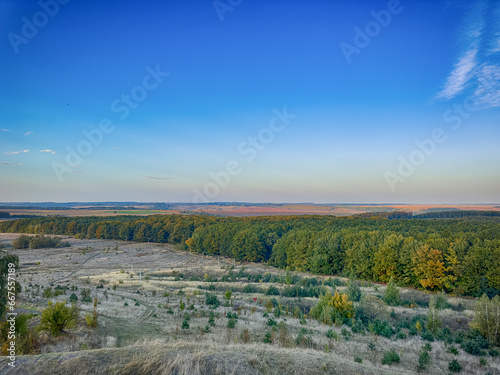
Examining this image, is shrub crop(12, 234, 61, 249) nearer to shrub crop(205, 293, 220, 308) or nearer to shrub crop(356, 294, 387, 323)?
shrub crop(205, 293, 220, 308)

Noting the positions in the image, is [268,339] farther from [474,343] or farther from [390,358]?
[474,343]

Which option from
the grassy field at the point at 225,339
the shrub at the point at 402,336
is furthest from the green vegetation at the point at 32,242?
the shrub at the point at 402,336

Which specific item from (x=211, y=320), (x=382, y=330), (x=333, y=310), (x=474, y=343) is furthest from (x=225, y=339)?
(x=474, y=343)

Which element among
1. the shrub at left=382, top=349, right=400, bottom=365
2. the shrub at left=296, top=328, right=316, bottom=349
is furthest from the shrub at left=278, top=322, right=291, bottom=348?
the shrub at left=382, top=349, right=400, bottom=365

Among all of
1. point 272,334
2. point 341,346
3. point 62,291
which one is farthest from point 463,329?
point 62,291

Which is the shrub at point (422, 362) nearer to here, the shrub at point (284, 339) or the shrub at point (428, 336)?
the shrub at point (428, 336)

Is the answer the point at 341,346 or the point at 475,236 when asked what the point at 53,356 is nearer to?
the point at 341,346
